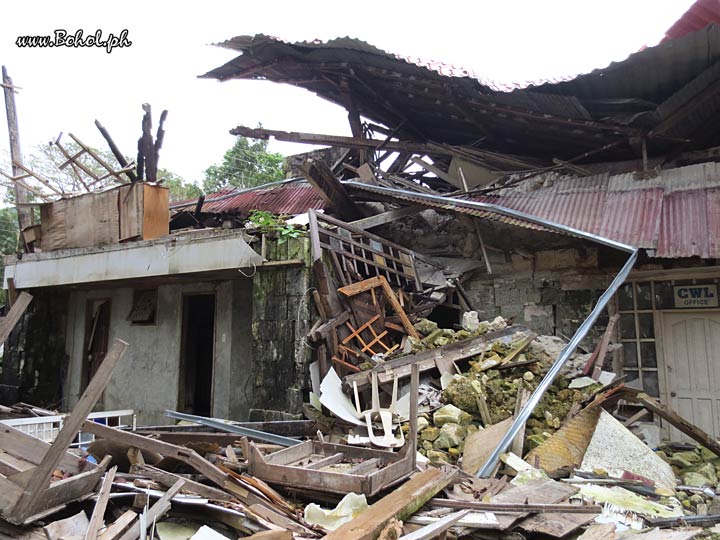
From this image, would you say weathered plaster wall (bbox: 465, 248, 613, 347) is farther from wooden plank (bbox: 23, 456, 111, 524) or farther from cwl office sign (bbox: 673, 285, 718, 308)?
wooden plank (bbox: 23, 456, 111, 524)

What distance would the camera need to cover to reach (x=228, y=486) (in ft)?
11.6

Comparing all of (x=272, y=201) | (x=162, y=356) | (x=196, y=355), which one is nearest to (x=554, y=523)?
(x=162, y=356)

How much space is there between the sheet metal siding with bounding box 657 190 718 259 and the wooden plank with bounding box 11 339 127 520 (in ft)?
20.1

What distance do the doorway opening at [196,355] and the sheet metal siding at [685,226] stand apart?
23.3ft

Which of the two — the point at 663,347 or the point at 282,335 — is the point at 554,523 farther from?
the point at 663,347

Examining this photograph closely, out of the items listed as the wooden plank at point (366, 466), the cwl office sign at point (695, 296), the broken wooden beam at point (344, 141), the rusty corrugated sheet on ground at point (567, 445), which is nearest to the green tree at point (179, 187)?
the broken wooden beam at point (344, 141)

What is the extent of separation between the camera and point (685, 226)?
254 inches

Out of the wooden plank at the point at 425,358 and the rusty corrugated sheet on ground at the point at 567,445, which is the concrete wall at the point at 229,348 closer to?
the wooden plank at the point at 425,358

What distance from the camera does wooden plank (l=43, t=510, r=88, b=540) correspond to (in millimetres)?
2922

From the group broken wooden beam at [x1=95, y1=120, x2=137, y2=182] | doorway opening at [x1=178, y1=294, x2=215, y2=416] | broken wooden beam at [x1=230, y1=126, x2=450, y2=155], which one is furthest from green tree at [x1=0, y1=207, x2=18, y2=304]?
Result: broken wooden beam at [x1=230, y1=126, x2=450, y2=155]

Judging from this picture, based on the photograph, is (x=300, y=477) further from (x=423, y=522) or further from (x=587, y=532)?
(x=587, y=532)

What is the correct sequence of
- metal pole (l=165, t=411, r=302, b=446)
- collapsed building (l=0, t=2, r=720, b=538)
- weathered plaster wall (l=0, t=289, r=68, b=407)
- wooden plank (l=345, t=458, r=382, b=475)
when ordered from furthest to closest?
weathered plaster wall (l=0, t=289, r=68, b=407) → metal pole (l=165, t=411, r=302, b=446) → collapsed building (l=0, t=2, r=720, b=538) → wooden plank (l=345, t=458, r=382, b=475)

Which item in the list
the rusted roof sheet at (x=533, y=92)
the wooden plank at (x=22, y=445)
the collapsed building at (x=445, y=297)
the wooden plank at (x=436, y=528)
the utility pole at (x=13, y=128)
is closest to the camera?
the wooden plank at (x=436, y=528)

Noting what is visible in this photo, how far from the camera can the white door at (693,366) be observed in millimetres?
6797
